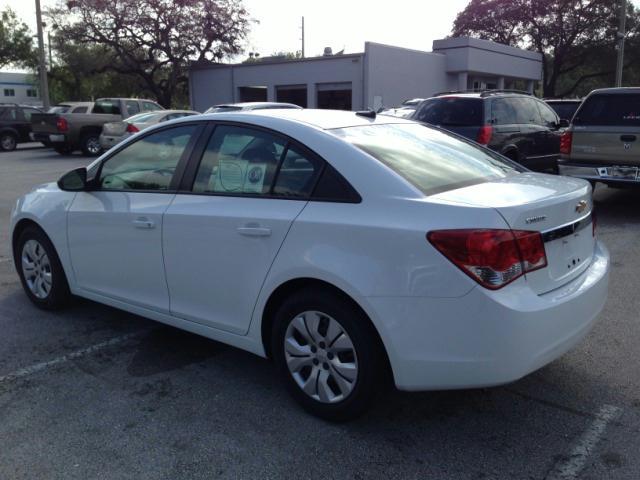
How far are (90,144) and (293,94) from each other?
495 inches

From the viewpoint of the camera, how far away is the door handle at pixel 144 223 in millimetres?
3886

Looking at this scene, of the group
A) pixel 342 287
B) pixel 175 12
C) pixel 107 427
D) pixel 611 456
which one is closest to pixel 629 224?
pixel 611 456

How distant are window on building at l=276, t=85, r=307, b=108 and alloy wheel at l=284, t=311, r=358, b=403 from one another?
27801 mm

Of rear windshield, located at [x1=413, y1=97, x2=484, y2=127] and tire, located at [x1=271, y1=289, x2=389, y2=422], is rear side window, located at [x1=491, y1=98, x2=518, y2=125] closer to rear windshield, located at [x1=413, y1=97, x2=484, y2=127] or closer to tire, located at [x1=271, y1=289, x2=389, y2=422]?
rear windshield, located at [x1=413, y1=97, x2=484, y2=127]

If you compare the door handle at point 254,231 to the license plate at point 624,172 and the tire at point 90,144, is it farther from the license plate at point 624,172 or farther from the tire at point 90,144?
the tire at point 90,144

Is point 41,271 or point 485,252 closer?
point 485,252

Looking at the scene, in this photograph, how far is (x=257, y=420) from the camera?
10.8 ft

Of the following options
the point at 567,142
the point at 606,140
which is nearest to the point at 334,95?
the point at 567,142

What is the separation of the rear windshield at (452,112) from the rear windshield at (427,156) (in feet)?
18.5

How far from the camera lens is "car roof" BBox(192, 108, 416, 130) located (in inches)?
141

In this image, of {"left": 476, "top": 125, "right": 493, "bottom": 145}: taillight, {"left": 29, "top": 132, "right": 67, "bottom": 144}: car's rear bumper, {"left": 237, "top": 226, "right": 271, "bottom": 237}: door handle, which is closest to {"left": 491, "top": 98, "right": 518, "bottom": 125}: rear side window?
{"left": 476, "top": 125, "right": 493, "bottom": 145}: taillight

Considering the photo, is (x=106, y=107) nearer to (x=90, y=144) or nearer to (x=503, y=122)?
(x=90, y=144)

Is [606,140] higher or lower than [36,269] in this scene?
higher

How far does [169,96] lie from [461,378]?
38062mm
